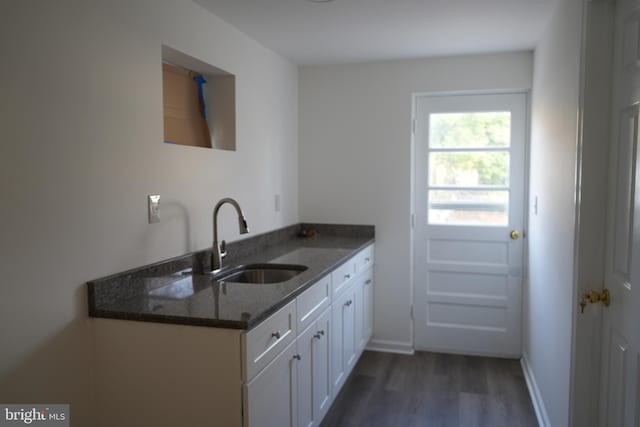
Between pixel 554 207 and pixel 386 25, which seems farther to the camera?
pixel 386 25

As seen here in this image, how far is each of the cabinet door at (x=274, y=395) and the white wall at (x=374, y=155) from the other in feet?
6.08

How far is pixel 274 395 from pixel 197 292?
1.77ft

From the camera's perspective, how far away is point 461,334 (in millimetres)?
3904

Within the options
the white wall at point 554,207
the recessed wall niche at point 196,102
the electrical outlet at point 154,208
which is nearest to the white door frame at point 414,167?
the white wall at point 554,207

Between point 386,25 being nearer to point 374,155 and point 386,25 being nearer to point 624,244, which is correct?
point 374,155

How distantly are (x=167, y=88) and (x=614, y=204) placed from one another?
2082 millimetres

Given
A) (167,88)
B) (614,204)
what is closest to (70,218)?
(167,88)

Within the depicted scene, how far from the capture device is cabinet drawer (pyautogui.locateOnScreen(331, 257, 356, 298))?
283 centimetres

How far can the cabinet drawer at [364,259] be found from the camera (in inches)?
135

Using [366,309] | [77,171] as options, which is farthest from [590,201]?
[366,309]

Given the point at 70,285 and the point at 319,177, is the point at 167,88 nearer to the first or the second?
the point at 70,285

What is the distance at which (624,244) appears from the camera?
1.75m

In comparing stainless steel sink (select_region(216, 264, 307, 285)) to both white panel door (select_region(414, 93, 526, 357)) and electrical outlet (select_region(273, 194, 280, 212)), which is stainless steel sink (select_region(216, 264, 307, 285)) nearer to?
electrical outlet (select_region(273, 194, 280, 212))

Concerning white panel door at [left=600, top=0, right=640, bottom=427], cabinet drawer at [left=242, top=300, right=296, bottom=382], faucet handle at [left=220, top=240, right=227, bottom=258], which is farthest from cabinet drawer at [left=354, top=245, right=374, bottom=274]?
white panel door at [left=600, top=0, right=640, bottom=427]
